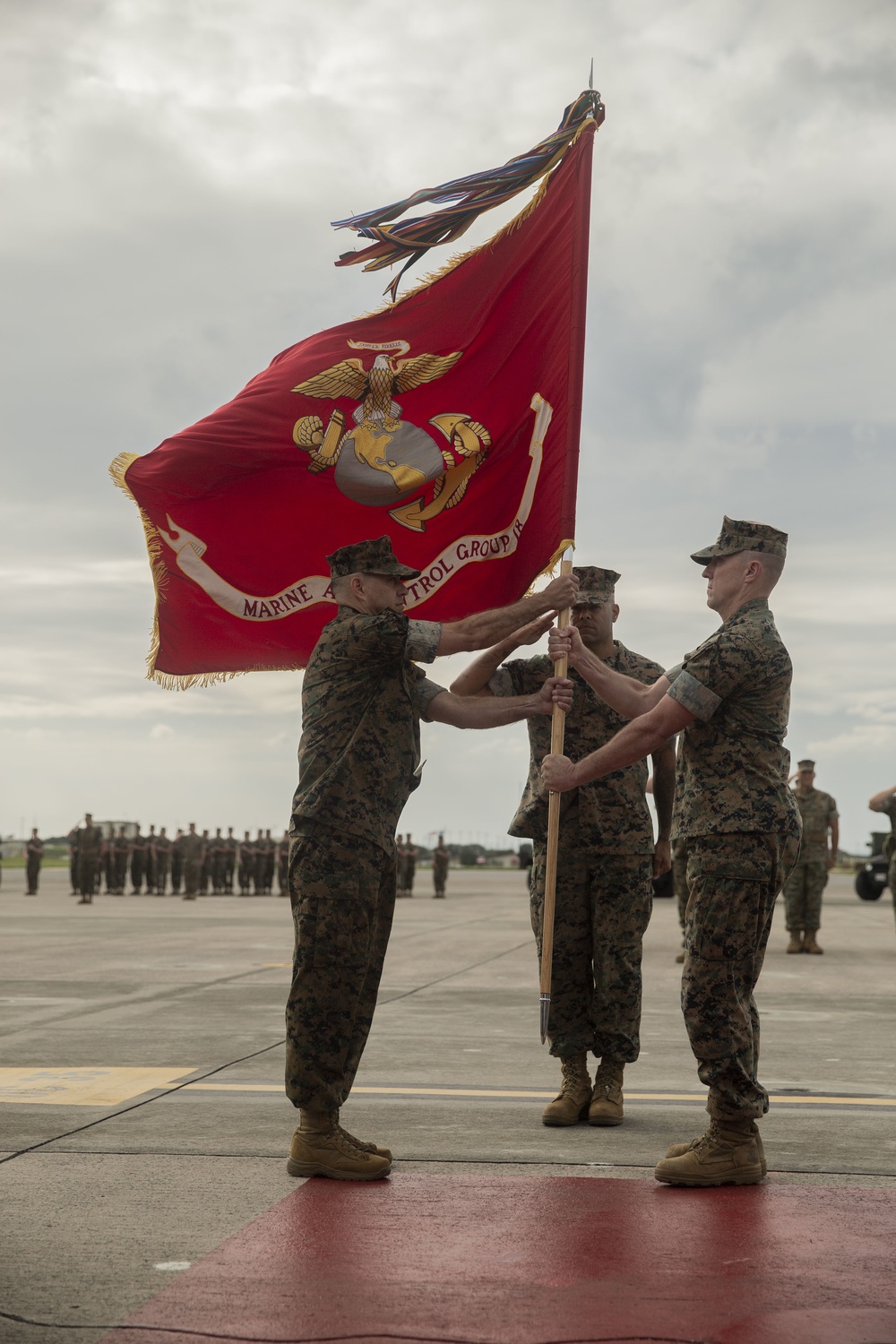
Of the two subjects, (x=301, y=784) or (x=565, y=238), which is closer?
(x=301, y=784)

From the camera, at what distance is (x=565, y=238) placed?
590 cm

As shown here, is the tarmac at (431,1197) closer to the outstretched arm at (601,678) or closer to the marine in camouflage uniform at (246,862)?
the outstretched arm at (601,678)

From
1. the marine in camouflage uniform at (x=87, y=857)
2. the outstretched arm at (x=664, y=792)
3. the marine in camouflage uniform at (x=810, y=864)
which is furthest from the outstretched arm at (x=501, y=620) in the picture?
the marine in camouflage uniform at (x=87, y=857)

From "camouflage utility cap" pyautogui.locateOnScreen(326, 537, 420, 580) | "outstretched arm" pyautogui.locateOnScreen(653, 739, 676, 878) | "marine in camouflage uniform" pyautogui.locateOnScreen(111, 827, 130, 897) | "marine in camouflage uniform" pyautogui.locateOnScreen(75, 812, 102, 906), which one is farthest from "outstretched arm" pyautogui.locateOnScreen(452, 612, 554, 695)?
"marine in camouflage uniform" pyautogui.locateOnScreen(111, 827, 130, 897)

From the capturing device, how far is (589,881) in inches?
214

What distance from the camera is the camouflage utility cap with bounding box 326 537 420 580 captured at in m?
4.64

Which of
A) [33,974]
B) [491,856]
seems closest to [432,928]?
[33,974]

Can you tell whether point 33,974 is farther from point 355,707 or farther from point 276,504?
point 355,707

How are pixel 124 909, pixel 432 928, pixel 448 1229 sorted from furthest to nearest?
pixel 124 909, pixel 432 928, pixel 448 1229

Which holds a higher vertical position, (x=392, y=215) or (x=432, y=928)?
(x=392, y=215)

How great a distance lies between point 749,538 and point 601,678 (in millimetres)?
825

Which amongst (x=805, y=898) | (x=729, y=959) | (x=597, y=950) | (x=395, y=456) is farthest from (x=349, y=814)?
(x=805, y=898)

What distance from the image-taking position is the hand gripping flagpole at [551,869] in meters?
4.75

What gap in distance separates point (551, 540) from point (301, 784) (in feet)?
5.55
